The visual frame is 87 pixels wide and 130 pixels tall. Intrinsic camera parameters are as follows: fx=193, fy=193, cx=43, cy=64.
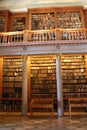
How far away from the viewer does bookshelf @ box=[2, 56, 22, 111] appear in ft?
27.2

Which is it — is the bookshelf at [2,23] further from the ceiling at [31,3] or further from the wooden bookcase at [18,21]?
the ceiling at [31,3]

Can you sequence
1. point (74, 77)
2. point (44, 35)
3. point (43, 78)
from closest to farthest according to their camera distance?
1. point (44, 35)
2. point (74, 77)
3. point (43, 78)

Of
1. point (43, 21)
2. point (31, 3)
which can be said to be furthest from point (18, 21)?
point (43, 21)

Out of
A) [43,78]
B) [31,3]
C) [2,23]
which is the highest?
[31,3]

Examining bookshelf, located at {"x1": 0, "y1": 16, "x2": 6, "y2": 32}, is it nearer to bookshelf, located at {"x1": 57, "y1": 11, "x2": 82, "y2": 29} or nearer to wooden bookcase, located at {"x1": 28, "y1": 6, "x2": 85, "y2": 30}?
wooden bookcase, located at {"x1": 28, "y1": 6, "x2": 85, "y2": 30}

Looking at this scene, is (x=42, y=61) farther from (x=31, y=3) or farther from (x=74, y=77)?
(x=31, y=3)

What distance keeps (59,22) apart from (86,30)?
1.34 m

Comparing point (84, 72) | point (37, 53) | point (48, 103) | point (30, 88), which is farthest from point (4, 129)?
point (84, 72)

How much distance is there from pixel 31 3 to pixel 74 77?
13.1ft

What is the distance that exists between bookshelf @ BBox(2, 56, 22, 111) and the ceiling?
2.50 m

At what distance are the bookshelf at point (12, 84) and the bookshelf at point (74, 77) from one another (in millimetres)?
1975

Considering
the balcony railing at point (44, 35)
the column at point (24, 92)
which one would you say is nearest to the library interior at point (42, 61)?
the balcony railing at point (44, 35)

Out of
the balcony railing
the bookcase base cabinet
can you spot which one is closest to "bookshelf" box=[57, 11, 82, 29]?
the balcony railing

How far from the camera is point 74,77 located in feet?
27.2
